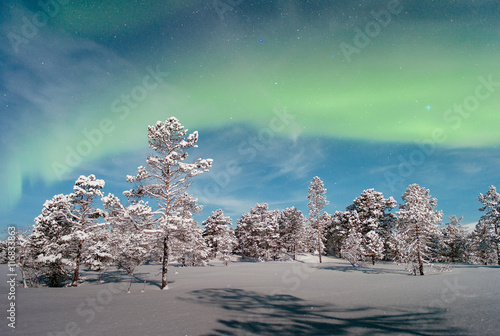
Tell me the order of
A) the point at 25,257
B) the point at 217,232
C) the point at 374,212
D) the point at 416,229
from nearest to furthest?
1. the point at 25,257
2. the point at 416,229
3. the point at 374,212
4. the point at 217,232

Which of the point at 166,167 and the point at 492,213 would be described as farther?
the point at 492,213

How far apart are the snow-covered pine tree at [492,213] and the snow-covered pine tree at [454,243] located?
40.7ft

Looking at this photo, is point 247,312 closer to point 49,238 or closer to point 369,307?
point 369,307

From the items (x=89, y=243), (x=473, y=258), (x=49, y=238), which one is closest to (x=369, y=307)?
(x=89, y=243)

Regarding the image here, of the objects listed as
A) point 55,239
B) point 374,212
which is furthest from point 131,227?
point 374,212

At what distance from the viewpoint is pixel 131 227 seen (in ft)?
51.3

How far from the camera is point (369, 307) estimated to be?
10062 mm

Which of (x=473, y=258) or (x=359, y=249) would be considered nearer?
(x=359, y=249)

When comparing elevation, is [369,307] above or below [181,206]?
below

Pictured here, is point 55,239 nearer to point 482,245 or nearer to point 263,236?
point 263,236

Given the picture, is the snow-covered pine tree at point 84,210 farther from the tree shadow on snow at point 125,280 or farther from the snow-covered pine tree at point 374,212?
the snow-covered pine tree at point 374,212

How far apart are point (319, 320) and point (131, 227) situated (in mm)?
12965

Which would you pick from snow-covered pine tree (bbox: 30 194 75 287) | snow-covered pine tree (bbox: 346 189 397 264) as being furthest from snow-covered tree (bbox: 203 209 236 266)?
snow-covered pine tree (bbox: 30 194 75 287)

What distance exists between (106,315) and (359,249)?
103 feet
